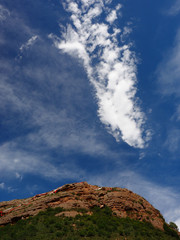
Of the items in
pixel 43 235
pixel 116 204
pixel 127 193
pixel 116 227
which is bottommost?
pixel 43 235

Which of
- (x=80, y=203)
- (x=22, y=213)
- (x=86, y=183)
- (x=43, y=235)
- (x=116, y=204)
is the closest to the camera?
(x=43, y=235)

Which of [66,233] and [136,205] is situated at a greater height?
[136,205]

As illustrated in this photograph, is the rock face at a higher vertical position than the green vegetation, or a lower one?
higher

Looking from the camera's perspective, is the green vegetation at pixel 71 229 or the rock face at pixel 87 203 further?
the rock face at pixel 87 203

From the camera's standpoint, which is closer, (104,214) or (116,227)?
(116,227)

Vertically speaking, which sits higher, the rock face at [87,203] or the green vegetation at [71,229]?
the rock face at [87,203]

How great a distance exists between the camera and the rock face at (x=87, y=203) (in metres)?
27.7

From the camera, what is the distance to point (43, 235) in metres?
18.0

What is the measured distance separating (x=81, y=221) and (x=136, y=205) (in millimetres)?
16902

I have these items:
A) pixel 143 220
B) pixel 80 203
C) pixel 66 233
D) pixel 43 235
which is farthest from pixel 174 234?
pixel 43 235

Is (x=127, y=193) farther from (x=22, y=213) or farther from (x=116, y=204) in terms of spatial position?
(x=22, y=213)

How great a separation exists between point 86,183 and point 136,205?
13003 mm

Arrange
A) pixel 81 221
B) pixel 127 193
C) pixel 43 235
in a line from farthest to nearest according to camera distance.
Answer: pixel 127 193, pixel 81 221, pixel 43 235

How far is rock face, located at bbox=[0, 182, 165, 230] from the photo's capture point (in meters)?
27.7
